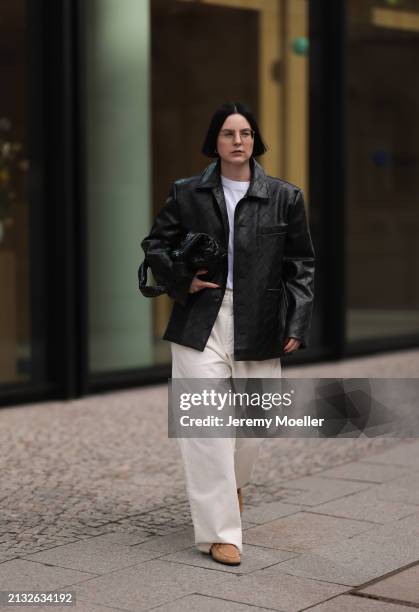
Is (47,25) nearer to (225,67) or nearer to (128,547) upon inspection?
(225,67)

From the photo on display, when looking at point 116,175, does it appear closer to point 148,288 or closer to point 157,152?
point 157,152

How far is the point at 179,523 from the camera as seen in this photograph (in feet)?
18.7

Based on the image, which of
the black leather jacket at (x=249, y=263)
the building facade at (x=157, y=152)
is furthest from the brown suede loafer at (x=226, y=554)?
the building facade at (x=157, y=152)

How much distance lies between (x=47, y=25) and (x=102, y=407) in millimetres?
2725

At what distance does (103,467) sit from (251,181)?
7.90 ft

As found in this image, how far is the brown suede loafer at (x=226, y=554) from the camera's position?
16.3 ft

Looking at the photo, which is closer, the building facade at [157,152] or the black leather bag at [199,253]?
the black leather bag at [199,253]

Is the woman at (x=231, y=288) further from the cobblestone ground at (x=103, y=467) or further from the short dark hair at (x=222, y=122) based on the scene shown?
the cobblestone ground at (x=103, y=467)

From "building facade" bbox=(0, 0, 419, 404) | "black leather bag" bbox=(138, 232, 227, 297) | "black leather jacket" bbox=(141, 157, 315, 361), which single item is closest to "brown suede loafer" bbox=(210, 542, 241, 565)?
"black leather jacket" bbox=(141, 157, 315, 361)

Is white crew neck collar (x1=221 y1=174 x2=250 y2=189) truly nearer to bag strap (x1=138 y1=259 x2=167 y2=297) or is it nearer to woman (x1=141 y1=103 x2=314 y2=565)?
woman (x1=141 y1=103 x2=314 y2=565)

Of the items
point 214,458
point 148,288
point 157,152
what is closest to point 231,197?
point 148,288

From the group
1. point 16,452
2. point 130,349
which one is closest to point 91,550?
point 16,452

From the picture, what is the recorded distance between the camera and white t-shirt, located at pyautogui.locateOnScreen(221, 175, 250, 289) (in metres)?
5.08

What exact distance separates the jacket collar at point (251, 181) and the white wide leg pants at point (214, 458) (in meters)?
0.41
